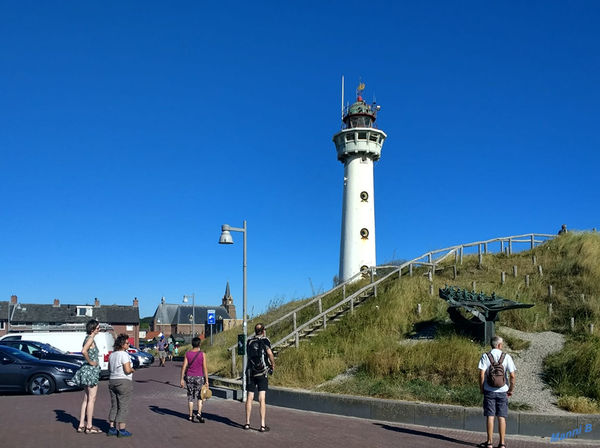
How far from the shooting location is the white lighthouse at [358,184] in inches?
1256

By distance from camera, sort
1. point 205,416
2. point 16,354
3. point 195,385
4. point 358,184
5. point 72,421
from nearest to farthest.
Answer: point 195,385 < point 72,421 < point 205,416 < point 16,354 < point 358,184

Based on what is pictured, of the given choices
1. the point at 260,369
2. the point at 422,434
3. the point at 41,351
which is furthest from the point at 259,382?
the point at 41,351

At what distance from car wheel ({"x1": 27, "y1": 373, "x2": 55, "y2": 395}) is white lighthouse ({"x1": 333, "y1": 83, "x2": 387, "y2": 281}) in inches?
773

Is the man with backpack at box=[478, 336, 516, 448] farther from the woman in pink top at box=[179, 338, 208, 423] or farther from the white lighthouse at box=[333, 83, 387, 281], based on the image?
the white lighthouse at box=[333, 83, 387, 281]

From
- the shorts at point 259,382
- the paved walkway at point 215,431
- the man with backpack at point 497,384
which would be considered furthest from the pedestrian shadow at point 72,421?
the man with backpack at point 497,384

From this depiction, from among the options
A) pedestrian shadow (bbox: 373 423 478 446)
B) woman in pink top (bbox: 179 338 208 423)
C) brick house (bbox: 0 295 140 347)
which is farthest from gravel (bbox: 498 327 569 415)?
brick house (bbox: 0 295 140 347)

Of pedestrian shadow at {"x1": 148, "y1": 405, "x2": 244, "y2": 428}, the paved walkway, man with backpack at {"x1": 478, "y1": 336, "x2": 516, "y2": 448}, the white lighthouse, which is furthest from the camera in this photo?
the white lighthouse

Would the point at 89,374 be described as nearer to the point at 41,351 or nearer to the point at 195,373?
the point at 195,373

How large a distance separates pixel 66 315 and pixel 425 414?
74.9m

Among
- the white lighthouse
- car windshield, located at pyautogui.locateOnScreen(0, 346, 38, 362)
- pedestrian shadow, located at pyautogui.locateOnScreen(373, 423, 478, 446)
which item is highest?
the white lighthouse

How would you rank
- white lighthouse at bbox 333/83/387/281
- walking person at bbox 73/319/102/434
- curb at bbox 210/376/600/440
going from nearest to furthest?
walking person at bbox 73/319/102/434 < curb at bbox 210/376/600/440 < white lighthouse at bbox 333/83/387/281

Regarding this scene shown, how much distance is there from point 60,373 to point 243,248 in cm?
597

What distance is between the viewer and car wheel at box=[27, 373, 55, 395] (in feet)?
45.7

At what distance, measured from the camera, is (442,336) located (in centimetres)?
1466
